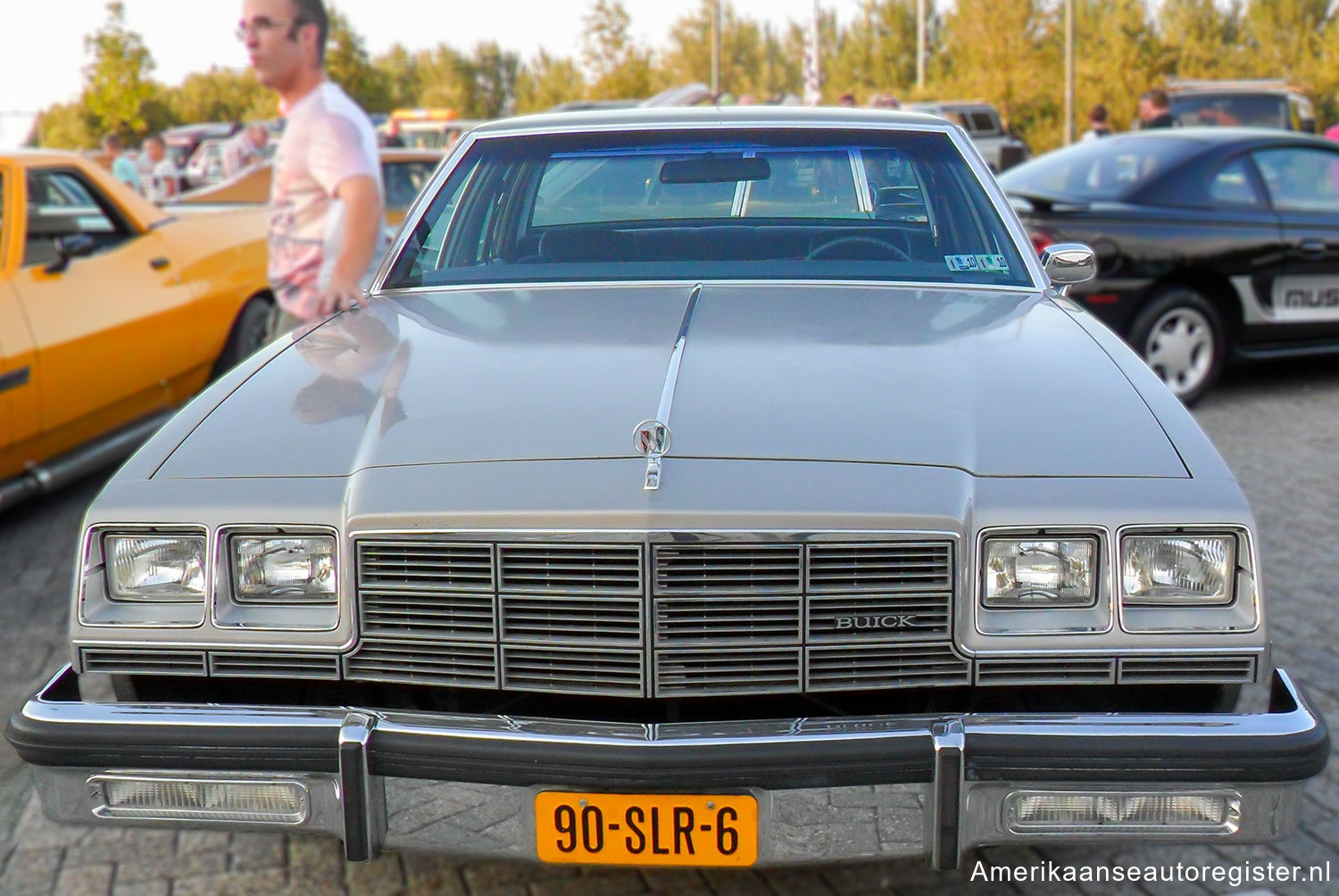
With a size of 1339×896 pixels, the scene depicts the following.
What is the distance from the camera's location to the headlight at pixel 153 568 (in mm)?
2383

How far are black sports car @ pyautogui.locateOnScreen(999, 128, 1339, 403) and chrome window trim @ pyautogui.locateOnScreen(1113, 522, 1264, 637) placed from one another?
5.10 m

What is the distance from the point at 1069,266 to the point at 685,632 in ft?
6.02

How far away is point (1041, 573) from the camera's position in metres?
2.29

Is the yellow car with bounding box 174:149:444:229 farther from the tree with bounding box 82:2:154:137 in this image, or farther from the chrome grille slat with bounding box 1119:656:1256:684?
the tree with bounding box 82:2:154:137

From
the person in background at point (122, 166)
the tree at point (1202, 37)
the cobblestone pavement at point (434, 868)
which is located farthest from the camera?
the tree at point (1202, 37)

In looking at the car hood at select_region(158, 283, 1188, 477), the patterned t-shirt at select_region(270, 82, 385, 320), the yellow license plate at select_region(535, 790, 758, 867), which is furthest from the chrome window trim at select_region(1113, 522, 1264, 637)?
the patterned t-shirt at select_region(270, 82, 385, 320)

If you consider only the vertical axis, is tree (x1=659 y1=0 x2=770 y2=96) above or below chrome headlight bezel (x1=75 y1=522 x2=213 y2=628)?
above

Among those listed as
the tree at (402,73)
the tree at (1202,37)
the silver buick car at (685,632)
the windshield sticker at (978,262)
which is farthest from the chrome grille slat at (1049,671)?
the tree at (402,73)

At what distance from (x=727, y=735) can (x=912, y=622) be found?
0.37m

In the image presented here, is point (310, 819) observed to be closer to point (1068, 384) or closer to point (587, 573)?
point (587, 573)

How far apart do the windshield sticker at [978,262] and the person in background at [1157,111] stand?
34.3 feet

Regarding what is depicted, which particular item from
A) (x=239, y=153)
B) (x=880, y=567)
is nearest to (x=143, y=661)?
(x=880, y=567)

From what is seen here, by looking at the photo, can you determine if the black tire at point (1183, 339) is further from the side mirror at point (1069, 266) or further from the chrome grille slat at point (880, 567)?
the chrome grille slat at point (880, 567)

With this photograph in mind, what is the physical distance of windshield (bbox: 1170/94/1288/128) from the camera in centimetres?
1764
